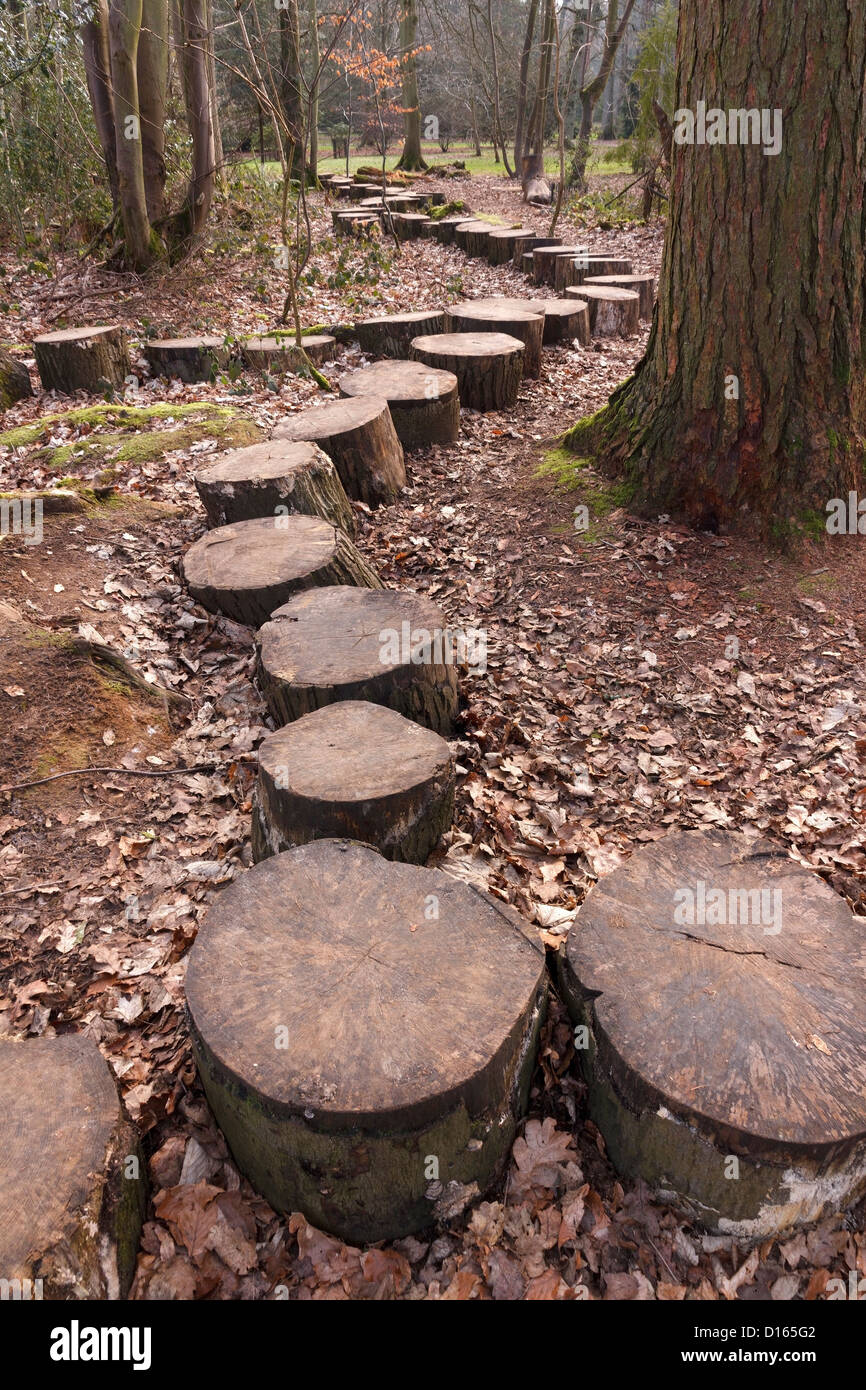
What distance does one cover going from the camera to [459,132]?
41.4 meters

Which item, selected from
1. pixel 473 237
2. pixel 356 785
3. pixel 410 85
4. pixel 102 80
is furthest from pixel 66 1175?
pixel 410 85

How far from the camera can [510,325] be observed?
7.76 metres

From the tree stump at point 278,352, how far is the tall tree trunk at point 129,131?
3318 millimetres

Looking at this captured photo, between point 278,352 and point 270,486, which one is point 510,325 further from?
point 270,486

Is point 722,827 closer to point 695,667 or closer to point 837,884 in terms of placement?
point 837,884

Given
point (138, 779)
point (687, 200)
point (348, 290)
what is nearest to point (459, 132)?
point (348, 290)

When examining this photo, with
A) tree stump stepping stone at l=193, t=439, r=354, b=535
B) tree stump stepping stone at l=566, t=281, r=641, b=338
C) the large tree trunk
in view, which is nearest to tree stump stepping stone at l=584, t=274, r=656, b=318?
tree stump stepping stone at l=566, t=281, r=641, b=338

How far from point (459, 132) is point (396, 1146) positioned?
161 feet

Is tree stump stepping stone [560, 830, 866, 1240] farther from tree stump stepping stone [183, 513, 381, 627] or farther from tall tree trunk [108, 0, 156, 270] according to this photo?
tall tree trunk [108, 0, 156, 270]

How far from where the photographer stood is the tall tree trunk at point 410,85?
65.7 ft

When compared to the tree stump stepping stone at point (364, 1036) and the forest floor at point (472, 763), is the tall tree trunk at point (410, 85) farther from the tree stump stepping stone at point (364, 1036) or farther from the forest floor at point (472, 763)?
the tree stump stepping stone at point (364, 1036)

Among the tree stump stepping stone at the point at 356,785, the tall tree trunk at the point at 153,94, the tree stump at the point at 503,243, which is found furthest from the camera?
the tree stump at the point at 503,243

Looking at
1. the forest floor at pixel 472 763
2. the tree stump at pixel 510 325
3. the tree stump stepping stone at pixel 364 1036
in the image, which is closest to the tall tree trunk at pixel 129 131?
the tree stump at pixel 510 325

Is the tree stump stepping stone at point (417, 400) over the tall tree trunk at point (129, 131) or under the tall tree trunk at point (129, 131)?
under
